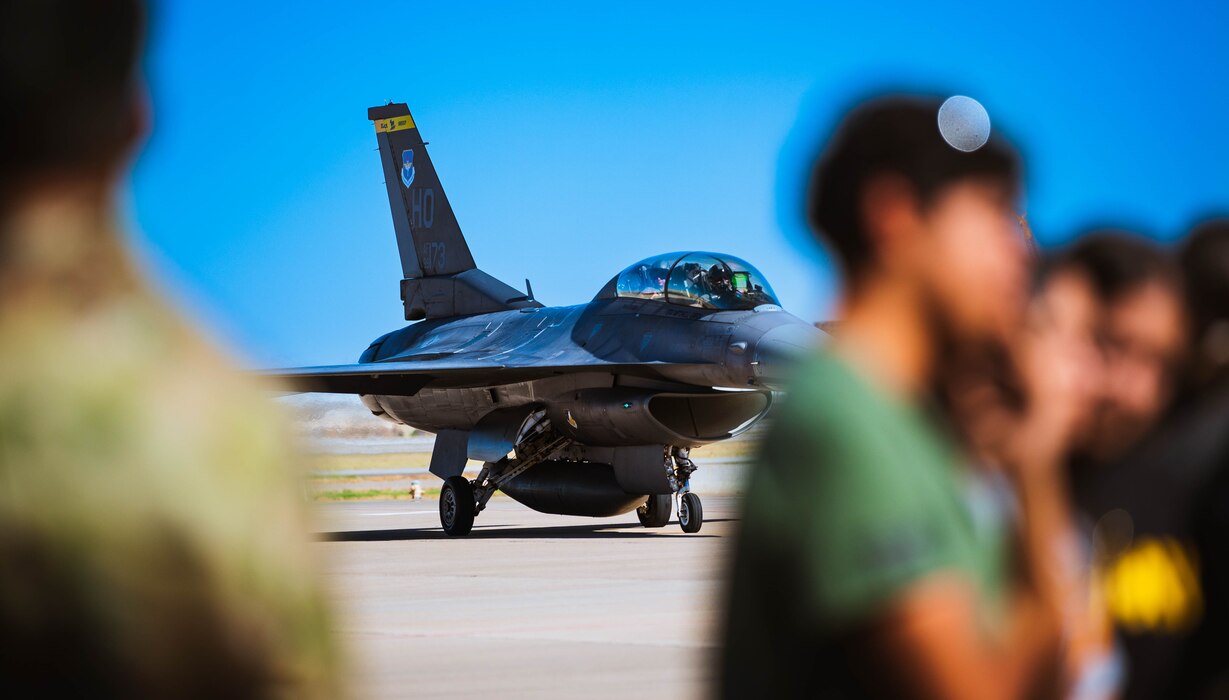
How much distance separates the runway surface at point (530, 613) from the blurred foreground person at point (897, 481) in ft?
0.75

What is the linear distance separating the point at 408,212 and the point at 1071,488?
21343mm

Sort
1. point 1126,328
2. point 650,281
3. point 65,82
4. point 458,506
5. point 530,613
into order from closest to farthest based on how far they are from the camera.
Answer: point 65,82 < point 1126,328 < point 530,613 < point 650,281 < point 458,506

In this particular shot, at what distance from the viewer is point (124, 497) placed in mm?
1012

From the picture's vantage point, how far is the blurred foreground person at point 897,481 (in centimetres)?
146

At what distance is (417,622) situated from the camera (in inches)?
369

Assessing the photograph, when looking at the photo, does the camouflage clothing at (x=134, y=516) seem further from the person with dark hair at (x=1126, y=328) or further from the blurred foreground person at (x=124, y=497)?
the person with dark hair at (x=1126, y=328)

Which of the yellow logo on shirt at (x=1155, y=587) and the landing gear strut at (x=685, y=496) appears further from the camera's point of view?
the landing gear strut at (x=685, y=496)

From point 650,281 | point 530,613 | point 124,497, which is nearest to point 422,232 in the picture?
point 650,281

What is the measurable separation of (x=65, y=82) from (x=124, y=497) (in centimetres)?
36

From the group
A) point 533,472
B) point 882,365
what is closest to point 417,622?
point 882,365

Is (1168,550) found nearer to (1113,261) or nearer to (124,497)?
(1113,261)

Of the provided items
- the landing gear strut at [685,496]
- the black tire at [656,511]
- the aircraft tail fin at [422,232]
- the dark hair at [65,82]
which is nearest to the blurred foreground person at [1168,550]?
the dark hair at [65,82]

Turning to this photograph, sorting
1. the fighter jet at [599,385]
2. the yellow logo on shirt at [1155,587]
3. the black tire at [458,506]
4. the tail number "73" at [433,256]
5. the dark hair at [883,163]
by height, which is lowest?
the black tire at [458,506]

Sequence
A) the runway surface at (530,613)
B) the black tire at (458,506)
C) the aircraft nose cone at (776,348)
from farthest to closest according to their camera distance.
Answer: the black tire at (458,506), the aircraft nose cone at (776,348), the runway surface at (530,613)
